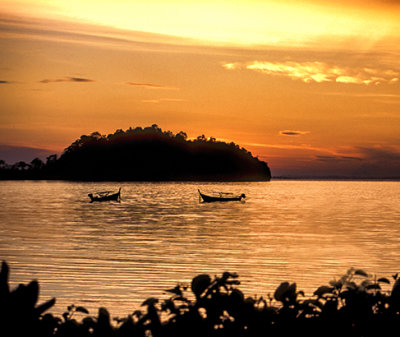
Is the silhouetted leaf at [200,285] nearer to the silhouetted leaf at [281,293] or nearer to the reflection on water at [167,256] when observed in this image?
the silhouetted leaf at [281,293]

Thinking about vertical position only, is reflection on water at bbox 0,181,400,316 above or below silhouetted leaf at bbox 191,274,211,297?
below

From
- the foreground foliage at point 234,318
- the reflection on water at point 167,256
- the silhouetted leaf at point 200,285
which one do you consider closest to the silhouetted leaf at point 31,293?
the foreground foliage at point 234,318

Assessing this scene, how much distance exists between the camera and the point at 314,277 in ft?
73.8

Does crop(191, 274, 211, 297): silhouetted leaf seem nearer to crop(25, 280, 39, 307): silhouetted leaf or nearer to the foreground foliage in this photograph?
the foreground foliage

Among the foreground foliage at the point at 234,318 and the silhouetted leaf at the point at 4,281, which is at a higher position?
the silhouetted leaf at the point at 4,281

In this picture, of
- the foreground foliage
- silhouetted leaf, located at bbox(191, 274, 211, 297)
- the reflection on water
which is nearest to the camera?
the foreground foliage

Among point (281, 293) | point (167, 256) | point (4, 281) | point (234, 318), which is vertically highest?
point (4, 281)

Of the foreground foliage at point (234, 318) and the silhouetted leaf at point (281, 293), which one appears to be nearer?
the foreground foliage at point (234, 318)

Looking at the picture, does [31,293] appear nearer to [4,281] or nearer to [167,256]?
[4,281]

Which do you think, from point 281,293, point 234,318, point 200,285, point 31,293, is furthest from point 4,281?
point 281,293

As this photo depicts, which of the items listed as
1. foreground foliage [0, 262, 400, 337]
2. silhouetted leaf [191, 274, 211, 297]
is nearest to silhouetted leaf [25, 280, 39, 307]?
foreground foliage [0, 262, 400, 337]

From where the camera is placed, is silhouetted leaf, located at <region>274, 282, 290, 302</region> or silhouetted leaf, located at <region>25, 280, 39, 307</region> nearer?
silhouetted leaf, located at <region>25, 280, 39, 307</region>

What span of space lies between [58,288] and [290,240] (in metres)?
23.7

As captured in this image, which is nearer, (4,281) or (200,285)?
(4,281)
